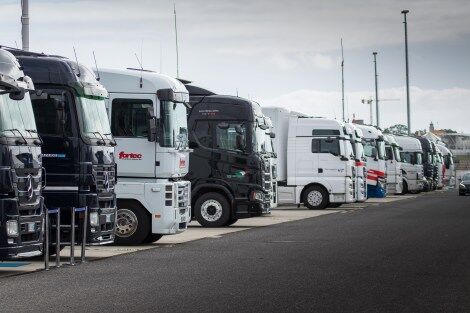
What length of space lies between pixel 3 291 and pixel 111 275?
2.31m

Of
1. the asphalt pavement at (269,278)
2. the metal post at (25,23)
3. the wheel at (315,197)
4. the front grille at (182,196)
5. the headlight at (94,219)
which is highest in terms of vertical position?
the metal post at (25,23)

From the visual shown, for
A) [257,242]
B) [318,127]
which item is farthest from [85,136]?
[318,127]

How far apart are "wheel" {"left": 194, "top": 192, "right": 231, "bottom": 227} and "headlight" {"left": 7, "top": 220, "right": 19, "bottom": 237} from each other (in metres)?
14.1

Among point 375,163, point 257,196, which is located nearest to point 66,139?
point 257,196

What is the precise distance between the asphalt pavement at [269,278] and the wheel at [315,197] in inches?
675

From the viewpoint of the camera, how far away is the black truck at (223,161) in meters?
28.9

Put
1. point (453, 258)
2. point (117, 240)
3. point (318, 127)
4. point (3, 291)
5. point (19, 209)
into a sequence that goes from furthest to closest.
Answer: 1. point (318, 127)
2. point (117, 240)
3. point (453, 258)
4. point (19, 209)
5. point (3, 291)

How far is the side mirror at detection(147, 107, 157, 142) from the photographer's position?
72.8 feet

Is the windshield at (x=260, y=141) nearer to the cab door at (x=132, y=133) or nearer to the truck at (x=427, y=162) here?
the cab door at (x=132, y=133)

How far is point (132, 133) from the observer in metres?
22.6

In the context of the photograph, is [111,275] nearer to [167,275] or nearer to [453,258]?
[167,275]

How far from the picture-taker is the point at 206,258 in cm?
1906

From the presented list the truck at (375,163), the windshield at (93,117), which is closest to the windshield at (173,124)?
the windshield at (93,117)

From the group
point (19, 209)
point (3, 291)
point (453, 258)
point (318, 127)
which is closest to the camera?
point (3, 291)
